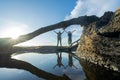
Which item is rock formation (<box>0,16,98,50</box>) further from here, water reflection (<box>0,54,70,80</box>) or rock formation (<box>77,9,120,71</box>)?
rock formation (<box>77,9,120,71</box>)

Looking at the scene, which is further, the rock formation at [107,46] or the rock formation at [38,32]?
the rock formation at [38,32]

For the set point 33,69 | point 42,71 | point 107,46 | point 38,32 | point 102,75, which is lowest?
point 102,75

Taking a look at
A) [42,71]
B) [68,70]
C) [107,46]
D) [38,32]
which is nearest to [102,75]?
[68,70]

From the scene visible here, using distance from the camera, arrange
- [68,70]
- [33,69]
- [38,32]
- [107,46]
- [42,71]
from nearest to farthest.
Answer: [42,71]
[68,70]
[107,46]
[33,69]
[38,32]

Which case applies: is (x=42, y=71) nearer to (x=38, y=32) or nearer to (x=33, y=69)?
(x=33, y=69)

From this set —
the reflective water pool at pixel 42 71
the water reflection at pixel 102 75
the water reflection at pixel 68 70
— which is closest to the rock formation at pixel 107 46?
the water reflection at pixel 68 70

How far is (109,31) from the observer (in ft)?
67.8

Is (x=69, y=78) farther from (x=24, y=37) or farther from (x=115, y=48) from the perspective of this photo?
(x=24, y=37)

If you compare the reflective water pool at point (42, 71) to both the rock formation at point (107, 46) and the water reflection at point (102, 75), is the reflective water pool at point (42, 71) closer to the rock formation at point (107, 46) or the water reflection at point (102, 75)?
the water reflection at point (102, 75)

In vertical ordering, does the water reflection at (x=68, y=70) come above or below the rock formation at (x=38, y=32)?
below

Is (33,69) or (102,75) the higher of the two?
(33,69)

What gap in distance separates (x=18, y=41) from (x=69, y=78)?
23.0m

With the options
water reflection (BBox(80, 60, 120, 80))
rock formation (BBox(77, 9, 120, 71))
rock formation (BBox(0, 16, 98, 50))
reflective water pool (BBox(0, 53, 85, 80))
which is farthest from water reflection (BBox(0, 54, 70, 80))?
rock formation (BBox(77, 9, 120, 71))

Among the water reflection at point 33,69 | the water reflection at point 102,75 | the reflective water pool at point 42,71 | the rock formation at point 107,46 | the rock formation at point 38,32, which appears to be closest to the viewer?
the water reflection at point 102,75
